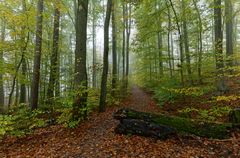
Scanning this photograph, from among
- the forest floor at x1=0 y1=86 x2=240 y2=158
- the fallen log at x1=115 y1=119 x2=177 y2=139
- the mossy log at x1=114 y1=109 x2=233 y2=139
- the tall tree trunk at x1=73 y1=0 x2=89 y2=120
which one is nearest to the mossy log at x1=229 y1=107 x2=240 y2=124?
the mossy log at x1=114 y1=109 x2=233 y2=139

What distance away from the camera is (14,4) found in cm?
1278

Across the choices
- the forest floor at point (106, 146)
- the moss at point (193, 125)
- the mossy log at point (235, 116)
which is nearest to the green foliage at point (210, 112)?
the mossy log at point (235, 116)

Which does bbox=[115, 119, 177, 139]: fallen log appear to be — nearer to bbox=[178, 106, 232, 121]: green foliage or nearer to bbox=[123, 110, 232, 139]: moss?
bbox=[123, 110, 232, 139]: moss

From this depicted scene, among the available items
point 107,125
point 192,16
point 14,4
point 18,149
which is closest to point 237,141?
point 107,125

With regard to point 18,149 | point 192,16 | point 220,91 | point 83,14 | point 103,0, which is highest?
point 103,0

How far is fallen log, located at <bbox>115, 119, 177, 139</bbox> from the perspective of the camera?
7.29m

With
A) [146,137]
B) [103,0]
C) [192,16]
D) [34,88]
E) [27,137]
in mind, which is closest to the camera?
[146,137]

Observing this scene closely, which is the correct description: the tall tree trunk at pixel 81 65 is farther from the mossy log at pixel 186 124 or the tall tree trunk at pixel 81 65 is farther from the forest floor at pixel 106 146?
the mossy log at pixel 186 124

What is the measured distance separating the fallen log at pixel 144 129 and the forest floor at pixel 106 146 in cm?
20

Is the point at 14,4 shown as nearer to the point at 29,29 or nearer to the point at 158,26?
the point at 29,29

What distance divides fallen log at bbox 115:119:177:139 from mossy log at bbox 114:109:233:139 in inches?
3.9

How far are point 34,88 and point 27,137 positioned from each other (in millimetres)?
3657

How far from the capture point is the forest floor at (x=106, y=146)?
629 cm

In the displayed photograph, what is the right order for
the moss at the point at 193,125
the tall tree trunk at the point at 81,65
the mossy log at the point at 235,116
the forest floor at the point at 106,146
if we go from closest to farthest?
the forest floor at the point at 106,146 < the moss at the point at 193,125 < the mossy log at the point at 235,116 < the tall tree trunk at the point at 81,65
